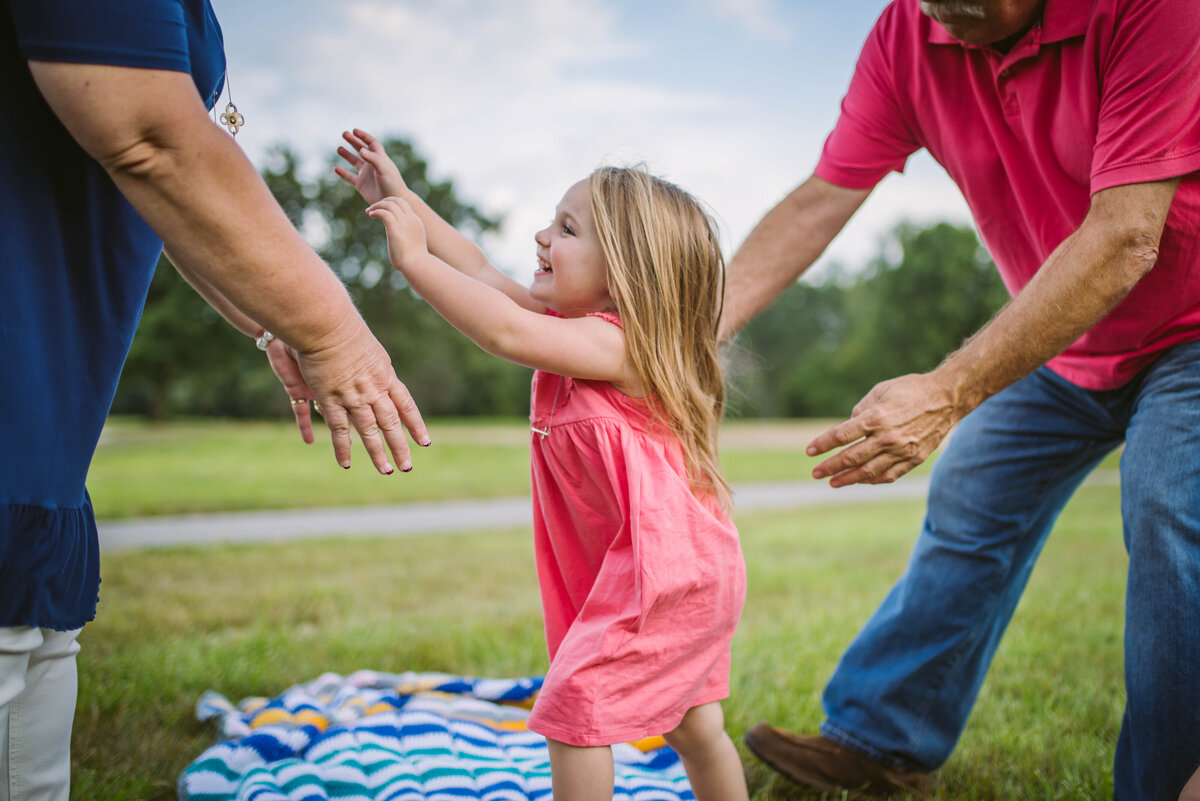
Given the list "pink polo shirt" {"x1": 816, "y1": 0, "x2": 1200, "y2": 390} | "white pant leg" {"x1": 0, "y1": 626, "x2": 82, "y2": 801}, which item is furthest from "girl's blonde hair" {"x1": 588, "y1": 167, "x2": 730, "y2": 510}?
"white pant leg" {"x1": 0, "y1": 626, "x2": 82, "y2": 801}

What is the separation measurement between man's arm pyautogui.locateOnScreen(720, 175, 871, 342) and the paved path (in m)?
4.34

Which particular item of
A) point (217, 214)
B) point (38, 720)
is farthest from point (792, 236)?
point (38, 720)

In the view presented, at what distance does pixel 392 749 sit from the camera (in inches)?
95.1

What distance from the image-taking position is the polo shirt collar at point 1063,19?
6.02 ft

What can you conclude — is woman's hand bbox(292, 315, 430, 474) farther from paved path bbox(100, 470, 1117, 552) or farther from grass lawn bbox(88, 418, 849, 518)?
grass lawn bbox(88, 418, 849, 518)

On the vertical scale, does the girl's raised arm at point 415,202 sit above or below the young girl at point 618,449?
above

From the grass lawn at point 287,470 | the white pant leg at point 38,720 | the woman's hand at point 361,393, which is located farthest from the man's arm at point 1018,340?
the grass lawn at point 287,470

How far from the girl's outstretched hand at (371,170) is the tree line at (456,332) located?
9.79 metres

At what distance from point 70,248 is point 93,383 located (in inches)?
8.7

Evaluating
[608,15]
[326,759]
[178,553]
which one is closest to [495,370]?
[608,15]

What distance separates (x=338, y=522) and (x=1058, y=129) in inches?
262

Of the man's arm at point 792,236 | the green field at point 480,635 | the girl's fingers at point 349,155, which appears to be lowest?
the green field at point 480,635

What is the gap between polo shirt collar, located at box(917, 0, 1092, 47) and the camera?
72.2 inches

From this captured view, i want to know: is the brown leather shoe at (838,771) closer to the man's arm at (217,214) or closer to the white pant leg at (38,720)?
the man's arm at (217,214)
